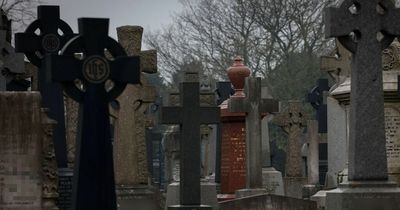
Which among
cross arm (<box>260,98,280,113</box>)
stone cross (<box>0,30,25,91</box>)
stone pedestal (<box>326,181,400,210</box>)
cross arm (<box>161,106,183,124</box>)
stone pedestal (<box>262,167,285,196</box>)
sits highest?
stone cross (<box>0,30,25,91</box>)

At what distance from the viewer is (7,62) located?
18641mm

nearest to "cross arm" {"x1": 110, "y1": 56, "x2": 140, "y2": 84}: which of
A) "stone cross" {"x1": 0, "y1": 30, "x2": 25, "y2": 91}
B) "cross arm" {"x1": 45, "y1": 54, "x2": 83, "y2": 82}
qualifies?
"cross arm" {"x1": 45, "y1": 54, "x2": 83, "y2": 82}

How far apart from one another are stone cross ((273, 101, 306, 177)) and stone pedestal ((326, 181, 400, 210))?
18781mm

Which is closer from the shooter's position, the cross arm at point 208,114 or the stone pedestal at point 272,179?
the cross arm at point 208,114

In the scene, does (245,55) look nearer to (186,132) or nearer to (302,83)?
(302,83)

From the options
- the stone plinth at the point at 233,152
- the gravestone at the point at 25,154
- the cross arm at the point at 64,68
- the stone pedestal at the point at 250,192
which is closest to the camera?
the cross arm at the point at 64,68

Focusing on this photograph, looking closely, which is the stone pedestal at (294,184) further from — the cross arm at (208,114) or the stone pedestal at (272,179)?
the cross arm at (208,114)

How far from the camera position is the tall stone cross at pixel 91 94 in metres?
13.0

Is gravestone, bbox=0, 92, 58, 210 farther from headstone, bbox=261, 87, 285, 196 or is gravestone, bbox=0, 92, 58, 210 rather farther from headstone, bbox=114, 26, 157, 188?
headstone, bbox=261, 87, 285, 196

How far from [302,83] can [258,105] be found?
30.0 meters

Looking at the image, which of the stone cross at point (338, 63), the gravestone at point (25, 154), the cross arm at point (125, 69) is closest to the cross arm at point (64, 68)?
the cross arm at point (125, 69)

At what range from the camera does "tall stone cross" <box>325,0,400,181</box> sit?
15.3 metres

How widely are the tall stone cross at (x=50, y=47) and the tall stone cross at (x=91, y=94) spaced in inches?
220

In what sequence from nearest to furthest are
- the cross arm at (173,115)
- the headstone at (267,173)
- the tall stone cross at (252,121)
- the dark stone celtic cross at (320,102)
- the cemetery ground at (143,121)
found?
1. the cemetery ground at (143,121)
2. the cross arm at (173,115)
3. the tall stone cross at (252,121)
4. the headstone at (267,173)
5. the dark stone celtic cross at (320,102)
